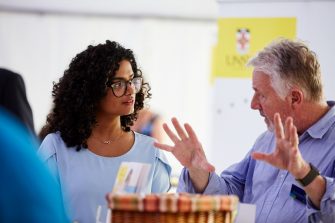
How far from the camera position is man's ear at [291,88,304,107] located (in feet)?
7.39

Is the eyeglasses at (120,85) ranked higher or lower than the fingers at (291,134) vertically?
higher

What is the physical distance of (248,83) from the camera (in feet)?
13.9

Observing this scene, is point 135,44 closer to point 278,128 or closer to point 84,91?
point 84,91

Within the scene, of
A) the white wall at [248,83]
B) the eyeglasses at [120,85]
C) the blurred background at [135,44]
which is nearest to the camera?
the eyeglasses at [120,85]

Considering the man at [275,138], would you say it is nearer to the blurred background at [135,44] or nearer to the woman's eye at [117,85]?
the woman's eye at [117,85]

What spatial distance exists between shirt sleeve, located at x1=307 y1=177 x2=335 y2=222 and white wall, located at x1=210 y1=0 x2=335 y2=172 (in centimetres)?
211

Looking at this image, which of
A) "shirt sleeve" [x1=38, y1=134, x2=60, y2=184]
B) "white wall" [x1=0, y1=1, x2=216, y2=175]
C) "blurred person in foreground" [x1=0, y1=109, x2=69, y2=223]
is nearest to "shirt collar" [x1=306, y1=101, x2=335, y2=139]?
"shirt sleeve" [x1=38, y1=134, x2=60, y2=184]

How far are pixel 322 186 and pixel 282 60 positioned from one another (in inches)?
21.9

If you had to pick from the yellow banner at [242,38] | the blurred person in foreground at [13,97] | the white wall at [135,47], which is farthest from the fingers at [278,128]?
the white wall at [135,47]

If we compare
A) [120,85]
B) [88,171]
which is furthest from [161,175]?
[120,85]

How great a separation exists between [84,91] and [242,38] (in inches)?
71.7

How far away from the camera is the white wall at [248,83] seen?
13.1 feet

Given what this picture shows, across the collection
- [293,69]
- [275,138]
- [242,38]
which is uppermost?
[242,38]

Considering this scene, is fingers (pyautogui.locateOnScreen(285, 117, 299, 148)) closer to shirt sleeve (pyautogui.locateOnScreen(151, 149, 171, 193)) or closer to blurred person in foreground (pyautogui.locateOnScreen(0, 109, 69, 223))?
shirt sleeve (pyautogui.locateOnScreen(151, 149, 171, 193))
